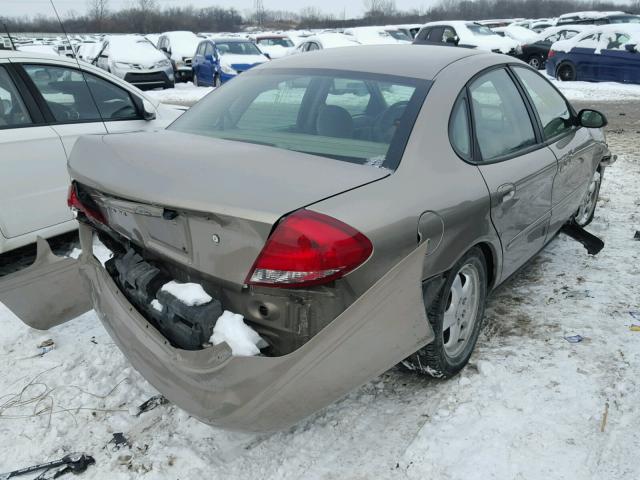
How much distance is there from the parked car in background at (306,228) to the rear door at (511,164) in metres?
0.02

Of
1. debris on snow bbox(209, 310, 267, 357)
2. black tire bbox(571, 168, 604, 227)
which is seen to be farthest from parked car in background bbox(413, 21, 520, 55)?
debris on snow bbox(209, 310, 267, 357)

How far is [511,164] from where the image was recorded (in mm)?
2979

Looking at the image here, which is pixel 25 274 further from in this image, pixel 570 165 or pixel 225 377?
pixel 570 165

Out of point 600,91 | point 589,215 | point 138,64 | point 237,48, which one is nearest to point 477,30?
point 600,91

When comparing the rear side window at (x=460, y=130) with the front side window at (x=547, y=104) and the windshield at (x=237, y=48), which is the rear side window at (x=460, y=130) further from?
the windshield at (x=237, y=48)

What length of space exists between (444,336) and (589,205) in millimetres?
2871

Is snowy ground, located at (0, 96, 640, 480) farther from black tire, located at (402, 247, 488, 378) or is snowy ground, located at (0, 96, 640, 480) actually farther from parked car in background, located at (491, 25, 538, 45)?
parked car in background, located at (491, 25, 538, 45)

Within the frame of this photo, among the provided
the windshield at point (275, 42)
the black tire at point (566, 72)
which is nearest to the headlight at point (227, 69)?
the windshield at point (275, 42)

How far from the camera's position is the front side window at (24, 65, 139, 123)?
433 centimetres

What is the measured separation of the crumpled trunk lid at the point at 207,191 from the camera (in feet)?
6.42

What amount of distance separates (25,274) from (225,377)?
1.91 metres

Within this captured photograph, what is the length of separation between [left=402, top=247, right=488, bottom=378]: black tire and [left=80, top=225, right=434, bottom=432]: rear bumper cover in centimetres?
34

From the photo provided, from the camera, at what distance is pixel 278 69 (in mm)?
3234

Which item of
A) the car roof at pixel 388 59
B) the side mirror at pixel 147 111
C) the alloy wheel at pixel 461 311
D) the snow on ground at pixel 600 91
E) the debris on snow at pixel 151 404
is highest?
the car roof at pixel 388 59
